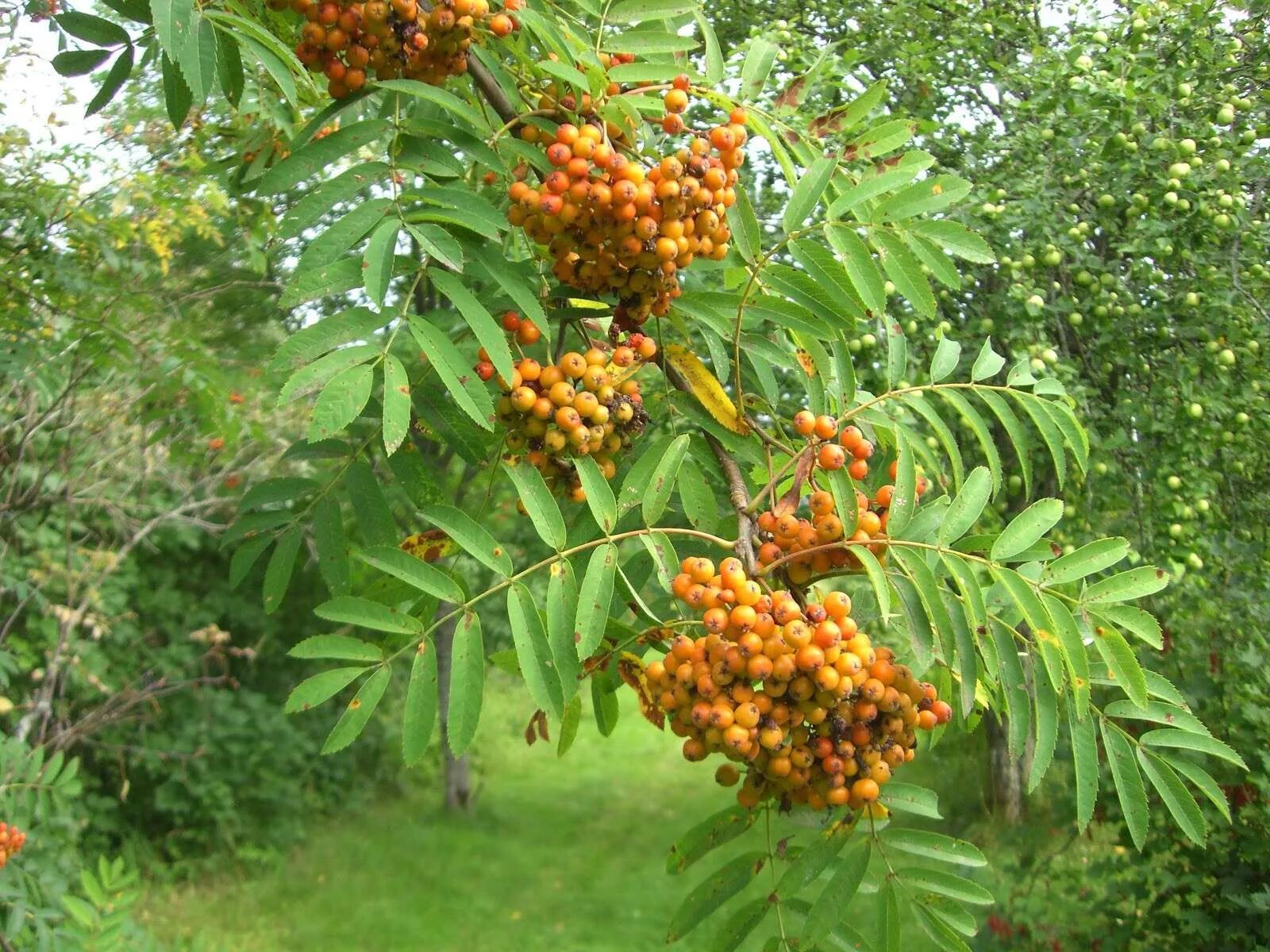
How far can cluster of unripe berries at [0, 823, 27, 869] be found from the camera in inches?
128

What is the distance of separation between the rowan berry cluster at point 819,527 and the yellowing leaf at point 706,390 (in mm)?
152

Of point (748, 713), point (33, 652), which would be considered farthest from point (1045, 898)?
point (33, 652)

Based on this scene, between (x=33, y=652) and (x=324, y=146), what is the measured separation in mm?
6409

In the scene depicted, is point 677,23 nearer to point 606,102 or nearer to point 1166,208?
point 606,102

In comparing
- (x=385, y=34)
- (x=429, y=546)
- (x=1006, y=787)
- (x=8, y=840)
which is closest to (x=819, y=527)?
(x=429, y=546)

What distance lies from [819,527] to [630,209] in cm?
51

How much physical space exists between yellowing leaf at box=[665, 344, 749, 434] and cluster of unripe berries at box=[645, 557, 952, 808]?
0.29 meters

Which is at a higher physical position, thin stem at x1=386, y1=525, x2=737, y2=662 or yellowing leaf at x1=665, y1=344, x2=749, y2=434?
yellowing leaf at x1=665, y1=344, x2=749, y2=434

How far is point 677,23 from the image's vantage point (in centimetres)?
197

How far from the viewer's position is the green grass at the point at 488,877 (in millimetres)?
6797

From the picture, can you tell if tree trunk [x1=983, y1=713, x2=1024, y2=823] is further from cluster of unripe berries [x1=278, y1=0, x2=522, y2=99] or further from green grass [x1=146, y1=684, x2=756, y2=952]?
cluster of unripe berries [x1=278, y1=0, x2=522, y2=99]

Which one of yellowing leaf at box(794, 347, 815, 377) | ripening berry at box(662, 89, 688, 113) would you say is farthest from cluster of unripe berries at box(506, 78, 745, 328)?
yellowing leaf at box(794, 347, 815, 377)

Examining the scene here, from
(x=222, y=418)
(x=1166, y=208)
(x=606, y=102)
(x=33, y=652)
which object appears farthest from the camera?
(x=33, y=652)

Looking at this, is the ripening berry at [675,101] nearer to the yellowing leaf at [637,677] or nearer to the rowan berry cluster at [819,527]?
the rowan berry cluster at [819,527]
